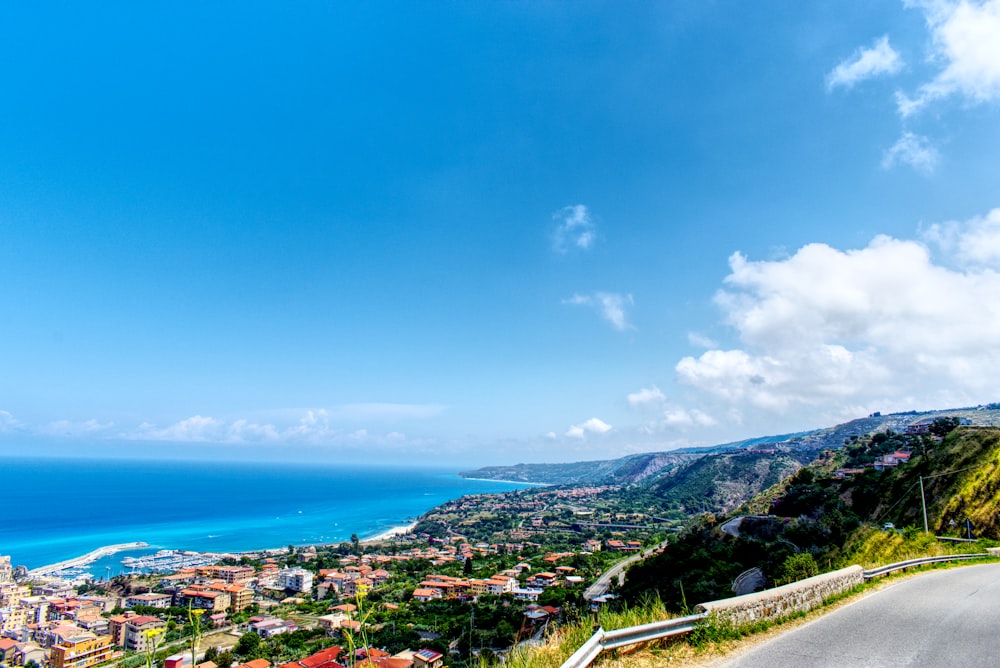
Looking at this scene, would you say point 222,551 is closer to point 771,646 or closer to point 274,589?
point 274,589

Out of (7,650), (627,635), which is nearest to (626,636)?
(627,635)

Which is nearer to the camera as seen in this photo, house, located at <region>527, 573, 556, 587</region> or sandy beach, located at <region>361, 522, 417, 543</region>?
house, located at <region>527, 573, 556, 587</region>

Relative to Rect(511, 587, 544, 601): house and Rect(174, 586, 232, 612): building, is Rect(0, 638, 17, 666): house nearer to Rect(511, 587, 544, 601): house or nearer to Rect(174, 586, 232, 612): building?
Rect(174, 586, 232, 612): building

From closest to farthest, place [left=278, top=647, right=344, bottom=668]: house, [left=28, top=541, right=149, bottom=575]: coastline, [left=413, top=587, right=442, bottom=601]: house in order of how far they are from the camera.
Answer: [left=278, top=647, right=344, bottom=668]: house, [left=413, top=587, right=442, bottom=601]: house, [left=28, top=541, right=149, bottom=575]: coastline

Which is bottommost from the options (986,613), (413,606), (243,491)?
(243,491)

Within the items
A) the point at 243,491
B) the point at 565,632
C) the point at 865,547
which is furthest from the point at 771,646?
the point at 243,491

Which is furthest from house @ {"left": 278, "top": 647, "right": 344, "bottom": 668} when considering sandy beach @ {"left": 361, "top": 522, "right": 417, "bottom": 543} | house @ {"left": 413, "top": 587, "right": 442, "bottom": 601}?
sandy beach @ {"left": 361, "top": 522, "right": 417, "bottom": 543}

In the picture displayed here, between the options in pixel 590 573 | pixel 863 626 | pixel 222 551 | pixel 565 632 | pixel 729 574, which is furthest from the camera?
pixel 222 551
